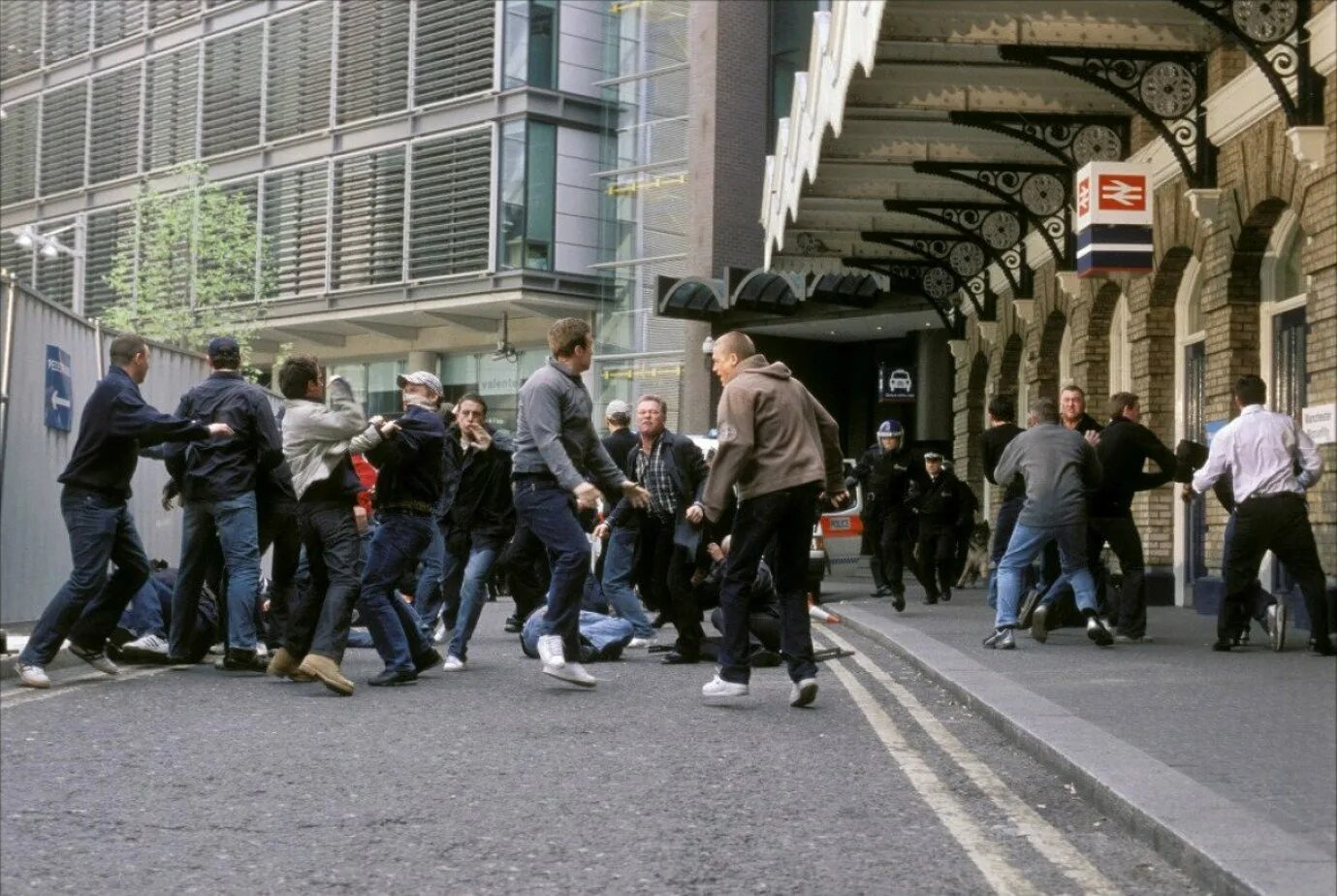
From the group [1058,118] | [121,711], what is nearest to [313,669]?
[121,711]

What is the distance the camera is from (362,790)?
23.0 feet

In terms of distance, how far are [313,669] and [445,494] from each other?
321 cm

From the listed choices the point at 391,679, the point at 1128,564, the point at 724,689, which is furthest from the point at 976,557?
the point at 724,689

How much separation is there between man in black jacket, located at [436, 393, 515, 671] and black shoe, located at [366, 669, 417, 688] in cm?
107

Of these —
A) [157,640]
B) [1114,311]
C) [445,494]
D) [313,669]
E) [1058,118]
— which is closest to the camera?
[313,669]

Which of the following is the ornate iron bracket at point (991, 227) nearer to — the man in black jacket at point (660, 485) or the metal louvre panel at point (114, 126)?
the man in black jacket at point (660, 485)

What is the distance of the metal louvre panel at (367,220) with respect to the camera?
4397 centimetres

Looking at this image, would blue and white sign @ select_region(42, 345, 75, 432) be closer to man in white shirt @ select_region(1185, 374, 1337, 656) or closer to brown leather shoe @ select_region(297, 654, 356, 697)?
brown leather shoe @ select_region(297, 654, 356, 697)

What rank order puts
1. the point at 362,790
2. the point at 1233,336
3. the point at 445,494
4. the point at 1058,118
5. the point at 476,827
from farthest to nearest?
the point at 1058,118, the point at 1233,336, the point at 445,494, the point at 362,790, the point at 476,827

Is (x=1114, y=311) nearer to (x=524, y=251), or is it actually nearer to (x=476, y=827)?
(x=476, y=827)

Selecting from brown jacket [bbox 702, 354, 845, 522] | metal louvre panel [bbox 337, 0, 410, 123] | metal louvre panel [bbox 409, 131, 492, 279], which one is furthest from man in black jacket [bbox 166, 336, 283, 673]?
metal louvre panel [bbox 337, 0, 410, 123]

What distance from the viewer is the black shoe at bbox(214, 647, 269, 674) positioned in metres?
11.5

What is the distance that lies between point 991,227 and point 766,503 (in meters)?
16.9

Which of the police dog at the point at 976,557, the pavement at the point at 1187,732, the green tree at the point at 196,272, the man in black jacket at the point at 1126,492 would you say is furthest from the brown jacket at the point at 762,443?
the green tree at the point at 196,272
